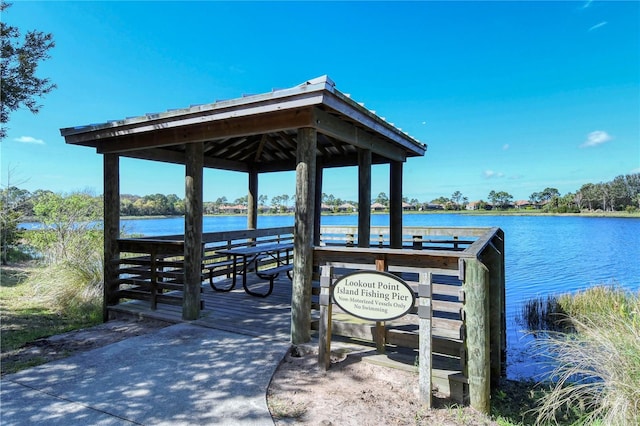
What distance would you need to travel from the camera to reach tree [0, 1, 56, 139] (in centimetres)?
428

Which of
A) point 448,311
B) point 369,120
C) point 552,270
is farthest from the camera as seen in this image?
point 552,270

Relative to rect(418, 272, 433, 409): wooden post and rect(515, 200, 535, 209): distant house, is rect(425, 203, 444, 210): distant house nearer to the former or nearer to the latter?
rect(515, 200, 535, 209): distant house

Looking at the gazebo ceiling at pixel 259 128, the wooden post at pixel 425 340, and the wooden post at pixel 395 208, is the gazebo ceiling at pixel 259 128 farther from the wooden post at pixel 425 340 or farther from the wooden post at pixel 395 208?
the wooden post at pixel 425 340

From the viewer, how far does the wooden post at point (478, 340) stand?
2.53 metres

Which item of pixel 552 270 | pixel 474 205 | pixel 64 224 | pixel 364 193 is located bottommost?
pixel 552 270

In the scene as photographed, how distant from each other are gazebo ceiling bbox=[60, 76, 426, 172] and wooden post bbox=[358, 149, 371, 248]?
200mm

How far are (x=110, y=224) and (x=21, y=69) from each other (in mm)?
2315

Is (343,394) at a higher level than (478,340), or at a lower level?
lower

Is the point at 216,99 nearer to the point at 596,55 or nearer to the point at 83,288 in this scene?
the point at 83,288

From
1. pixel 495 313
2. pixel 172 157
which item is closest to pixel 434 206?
pixel 172 157

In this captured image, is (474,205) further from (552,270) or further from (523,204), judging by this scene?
(552,270)

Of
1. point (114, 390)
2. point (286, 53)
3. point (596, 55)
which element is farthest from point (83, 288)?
point (596, 55)

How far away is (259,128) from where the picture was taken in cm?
Result: 388

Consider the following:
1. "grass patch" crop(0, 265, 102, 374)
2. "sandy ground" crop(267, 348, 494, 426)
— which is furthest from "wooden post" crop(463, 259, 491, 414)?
"grass patch" crop(0, 265, 102, 374)
